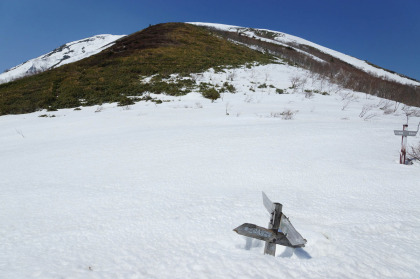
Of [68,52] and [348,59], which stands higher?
[68,52]

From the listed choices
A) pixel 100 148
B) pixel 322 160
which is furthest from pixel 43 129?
pixel 322 160

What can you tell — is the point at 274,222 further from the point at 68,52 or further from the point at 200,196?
the point at 68,52

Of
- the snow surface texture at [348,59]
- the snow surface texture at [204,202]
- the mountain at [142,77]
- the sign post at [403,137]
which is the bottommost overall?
the snow surface texture at [204,202]

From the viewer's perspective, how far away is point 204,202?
248 centimetres

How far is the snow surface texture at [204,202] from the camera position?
1.58 metres

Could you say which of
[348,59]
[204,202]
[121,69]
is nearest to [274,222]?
[204,202]

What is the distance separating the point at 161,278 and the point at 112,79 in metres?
14.1

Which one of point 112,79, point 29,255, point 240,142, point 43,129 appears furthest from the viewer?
point 112,79

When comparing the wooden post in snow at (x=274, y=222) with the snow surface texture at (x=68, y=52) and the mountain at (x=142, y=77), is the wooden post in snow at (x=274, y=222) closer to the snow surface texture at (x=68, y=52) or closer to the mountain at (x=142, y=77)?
the mountain at (x=142, y=77)

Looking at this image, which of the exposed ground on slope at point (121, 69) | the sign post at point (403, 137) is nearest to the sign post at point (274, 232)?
the sign post at point (403, 137)

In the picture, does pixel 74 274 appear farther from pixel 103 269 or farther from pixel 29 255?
pixel 29 255

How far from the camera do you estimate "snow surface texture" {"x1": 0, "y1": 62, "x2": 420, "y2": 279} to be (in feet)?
5.18

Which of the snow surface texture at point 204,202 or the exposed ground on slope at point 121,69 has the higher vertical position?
the exposed ground on slope at point 121,69

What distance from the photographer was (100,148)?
4508 mm
